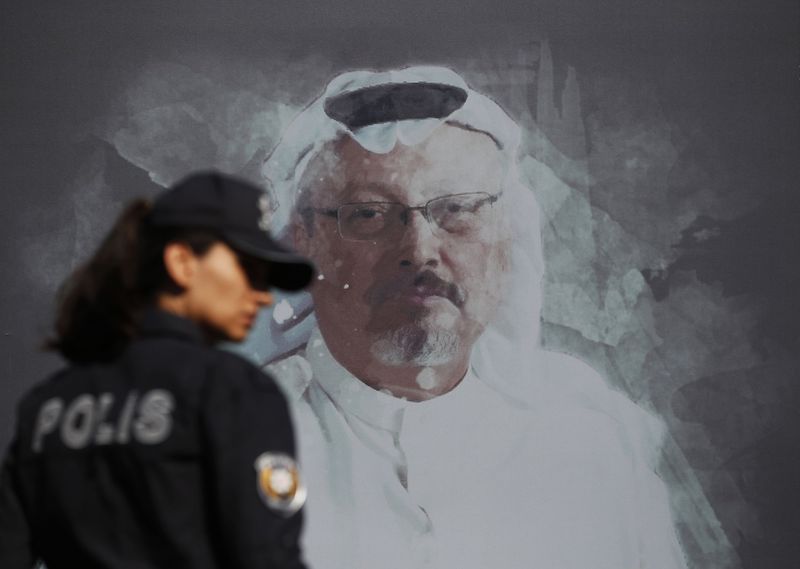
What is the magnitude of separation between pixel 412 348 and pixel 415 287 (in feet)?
0.63

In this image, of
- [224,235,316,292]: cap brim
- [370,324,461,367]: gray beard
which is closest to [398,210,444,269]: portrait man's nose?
[370,324,461,367]: gray beard

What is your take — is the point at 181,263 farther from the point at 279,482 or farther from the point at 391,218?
the point at 391,218

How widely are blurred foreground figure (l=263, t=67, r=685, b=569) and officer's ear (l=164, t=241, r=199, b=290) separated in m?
2.47

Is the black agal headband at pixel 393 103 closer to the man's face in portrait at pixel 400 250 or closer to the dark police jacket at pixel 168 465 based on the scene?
the man's face in portrait at pixel 400 250

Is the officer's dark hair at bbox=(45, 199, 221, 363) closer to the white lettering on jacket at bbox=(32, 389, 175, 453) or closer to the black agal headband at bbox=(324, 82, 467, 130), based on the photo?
the white lettering on jacket at bbox=(32, 389, 175, 453)

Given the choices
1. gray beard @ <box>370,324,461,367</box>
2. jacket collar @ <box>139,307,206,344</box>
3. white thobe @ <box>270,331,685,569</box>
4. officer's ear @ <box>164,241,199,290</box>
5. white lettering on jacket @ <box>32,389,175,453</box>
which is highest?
officer's ear @ <box>164,241,199,290</box>

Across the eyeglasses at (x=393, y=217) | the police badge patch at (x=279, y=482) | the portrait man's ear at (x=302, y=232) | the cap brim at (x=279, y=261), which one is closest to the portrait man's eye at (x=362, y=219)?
the eyeglasses at (x=393, y=217)

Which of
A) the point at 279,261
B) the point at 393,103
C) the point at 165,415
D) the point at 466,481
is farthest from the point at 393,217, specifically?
the point at 165,415

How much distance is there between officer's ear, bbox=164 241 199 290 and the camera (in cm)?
129

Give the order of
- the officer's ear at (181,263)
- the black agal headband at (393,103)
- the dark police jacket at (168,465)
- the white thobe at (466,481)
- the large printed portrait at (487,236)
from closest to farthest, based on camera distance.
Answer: the dark police jacket at (168,465)
the officer's ear at (181,263)
the white thobe at (466,481)
the large printed portrait at (487,236)
the black agal headband at (393,103)

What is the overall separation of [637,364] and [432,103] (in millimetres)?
1060

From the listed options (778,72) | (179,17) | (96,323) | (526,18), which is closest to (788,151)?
(778,72)

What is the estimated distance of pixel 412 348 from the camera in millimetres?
3908

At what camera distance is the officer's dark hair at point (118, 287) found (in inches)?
51.4
